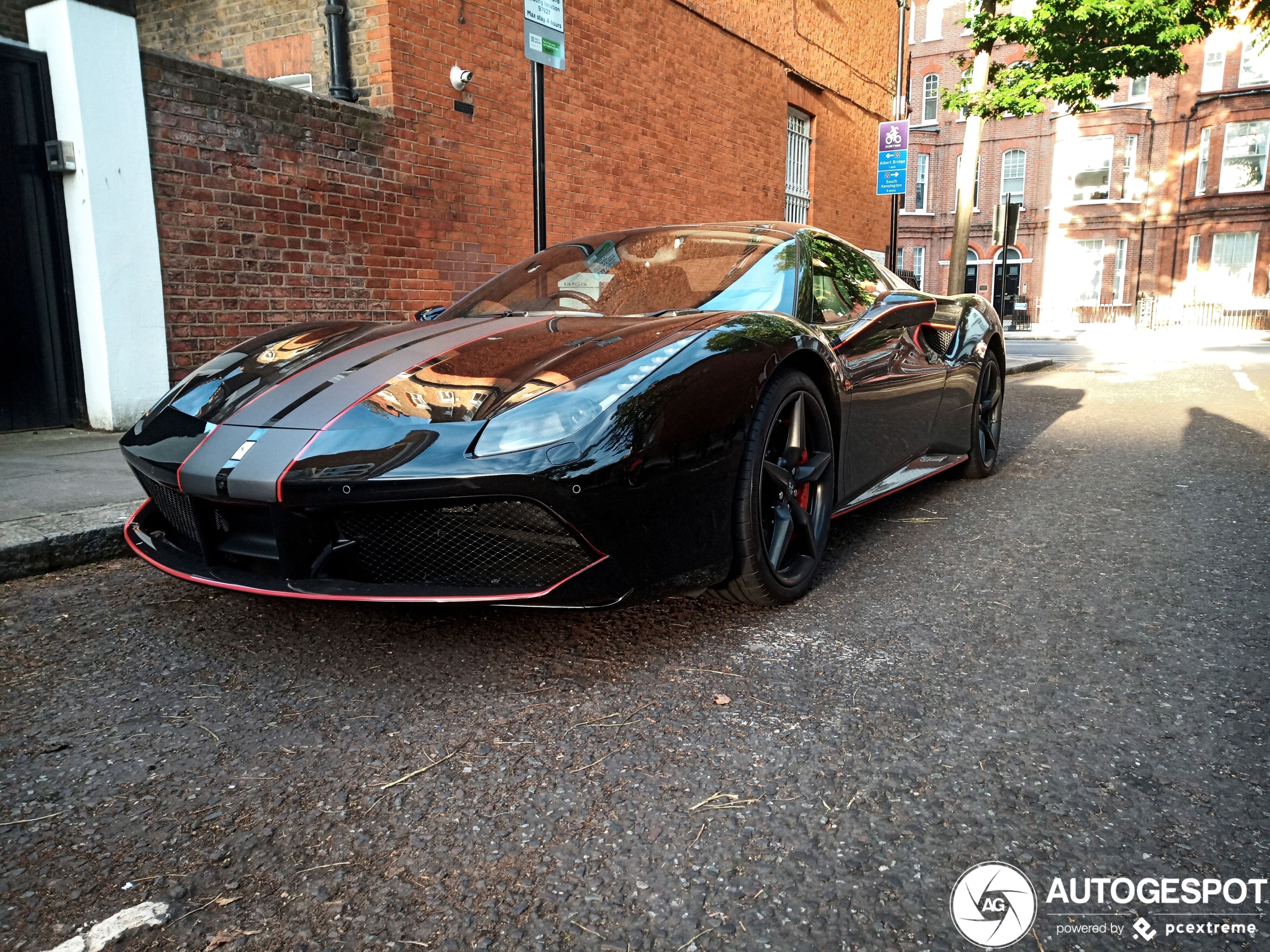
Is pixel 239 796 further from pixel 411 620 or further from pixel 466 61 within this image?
pixel 466 61

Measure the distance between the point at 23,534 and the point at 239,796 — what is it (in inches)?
79.3

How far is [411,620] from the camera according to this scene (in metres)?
2.71

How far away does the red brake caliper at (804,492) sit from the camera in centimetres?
295

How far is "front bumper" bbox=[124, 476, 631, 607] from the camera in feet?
6.94

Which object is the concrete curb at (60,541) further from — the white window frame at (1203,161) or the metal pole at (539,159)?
the white window frame at (1203,161)

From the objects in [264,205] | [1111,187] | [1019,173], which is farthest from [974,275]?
[264,205]

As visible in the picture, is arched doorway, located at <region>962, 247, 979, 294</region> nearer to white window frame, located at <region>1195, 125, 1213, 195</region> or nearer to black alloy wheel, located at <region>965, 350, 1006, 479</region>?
white window frame, located at <region>1195, 125, 1213, 195</region>

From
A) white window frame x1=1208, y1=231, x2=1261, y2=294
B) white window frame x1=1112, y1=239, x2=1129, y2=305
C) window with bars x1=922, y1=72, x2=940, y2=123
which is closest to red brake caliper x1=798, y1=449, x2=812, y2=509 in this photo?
white window frame x1=1112, y1=239, x2=1129, y2=305

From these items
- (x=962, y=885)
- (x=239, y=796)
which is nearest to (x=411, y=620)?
(x=239, y=796)

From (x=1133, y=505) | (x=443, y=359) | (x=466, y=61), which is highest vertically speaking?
(x=466, y=61)

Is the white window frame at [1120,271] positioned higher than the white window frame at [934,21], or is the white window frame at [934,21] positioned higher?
the white window frame at [934,21]

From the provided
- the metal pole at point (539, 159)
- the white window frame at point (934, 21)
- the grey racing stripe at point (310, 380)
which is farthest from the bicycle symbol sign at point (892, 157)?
the white window frame at point (934, 21)

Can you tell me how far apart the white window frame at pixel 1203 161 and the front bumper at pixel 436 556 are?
36.2 m

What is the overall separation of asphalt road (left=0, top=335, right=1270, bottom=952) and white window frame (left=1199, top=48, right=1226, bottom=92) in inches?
1373
